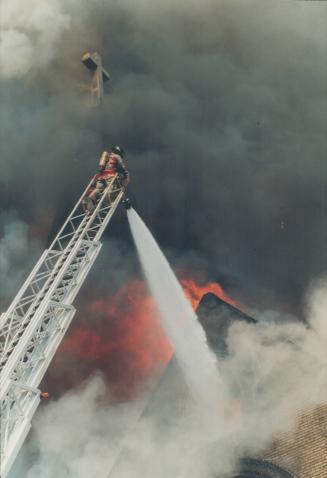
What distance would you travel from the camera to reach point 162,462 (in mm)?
12664

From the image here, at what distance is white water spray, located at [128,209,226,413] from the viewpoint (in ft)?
46.1

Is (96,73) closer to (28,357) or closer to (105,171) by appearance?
(105,171)

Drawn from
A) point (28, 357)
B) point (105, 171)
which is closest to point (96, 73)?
point (105, 171)

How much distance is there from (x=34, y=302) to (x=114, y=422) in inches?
440

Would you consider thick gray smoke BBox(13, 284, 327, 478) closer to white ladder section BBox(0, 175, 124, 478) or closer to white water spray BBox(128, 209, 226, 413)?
white water spray BBox(128, 209, 226, 413)

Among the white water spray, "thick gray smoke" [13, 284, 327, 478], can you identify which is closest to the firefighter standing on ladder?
the white water spray

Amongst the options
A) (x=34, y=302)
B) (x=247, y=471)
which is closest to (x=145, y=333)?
(x=247, y=471)

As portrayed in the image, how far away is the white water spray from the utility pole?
11144mm

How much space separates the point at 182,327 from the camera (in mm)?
16500

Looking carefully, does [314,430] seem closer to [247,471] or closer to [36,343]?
[247,471]

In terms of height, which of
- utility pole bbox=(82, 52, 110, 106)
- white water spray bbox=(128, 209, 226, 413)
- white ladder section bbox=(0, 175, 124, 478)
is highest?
utility pole bbox=(82, 52, 110, 106)

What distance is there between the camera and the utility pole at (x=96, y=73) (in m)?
20.6

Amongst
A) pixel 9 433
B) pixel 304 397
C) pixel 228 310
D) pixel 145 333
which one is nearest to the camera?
pixel 9 433

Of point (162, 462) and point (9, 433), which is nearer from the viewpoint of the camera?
point (9, 433)
